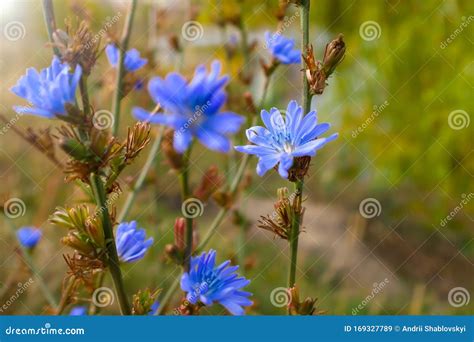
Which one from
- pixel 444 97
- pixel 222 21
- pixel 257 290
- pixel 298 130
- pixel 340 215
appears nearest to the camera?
pixel 298 130

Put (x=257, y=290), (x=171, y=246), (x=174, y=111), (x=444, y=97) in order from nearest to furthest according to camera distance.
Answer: (x=171, y=246)
(x=174, y=111)
(x=257, y=290)
(x=444, y=97)

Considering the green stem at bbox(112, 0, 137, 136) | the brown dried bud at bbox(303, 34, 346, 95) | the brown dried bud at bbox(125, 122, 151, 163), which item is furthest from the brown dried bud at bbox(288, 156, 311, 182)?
the green stem at bbox(112, 0, 137, 136)

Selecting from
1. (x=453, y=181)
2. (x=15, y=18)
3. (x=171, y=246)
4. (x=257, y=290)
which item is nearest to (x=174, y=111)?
(x=171, y=246)

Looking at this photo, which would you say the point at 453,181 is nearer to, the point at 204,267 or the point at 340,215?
the point at 340,215

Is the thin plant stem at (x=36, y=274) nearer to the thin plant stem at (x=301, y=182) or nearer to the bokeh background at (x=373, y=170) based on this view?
the thin plant stem at (x=301, y=182)

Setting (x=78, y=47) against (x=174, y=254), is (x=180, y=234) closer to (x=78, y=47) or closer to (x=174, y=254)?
(x=174, y=254)

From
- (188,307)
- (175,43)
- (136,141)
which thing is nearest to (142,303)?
(188,307)
